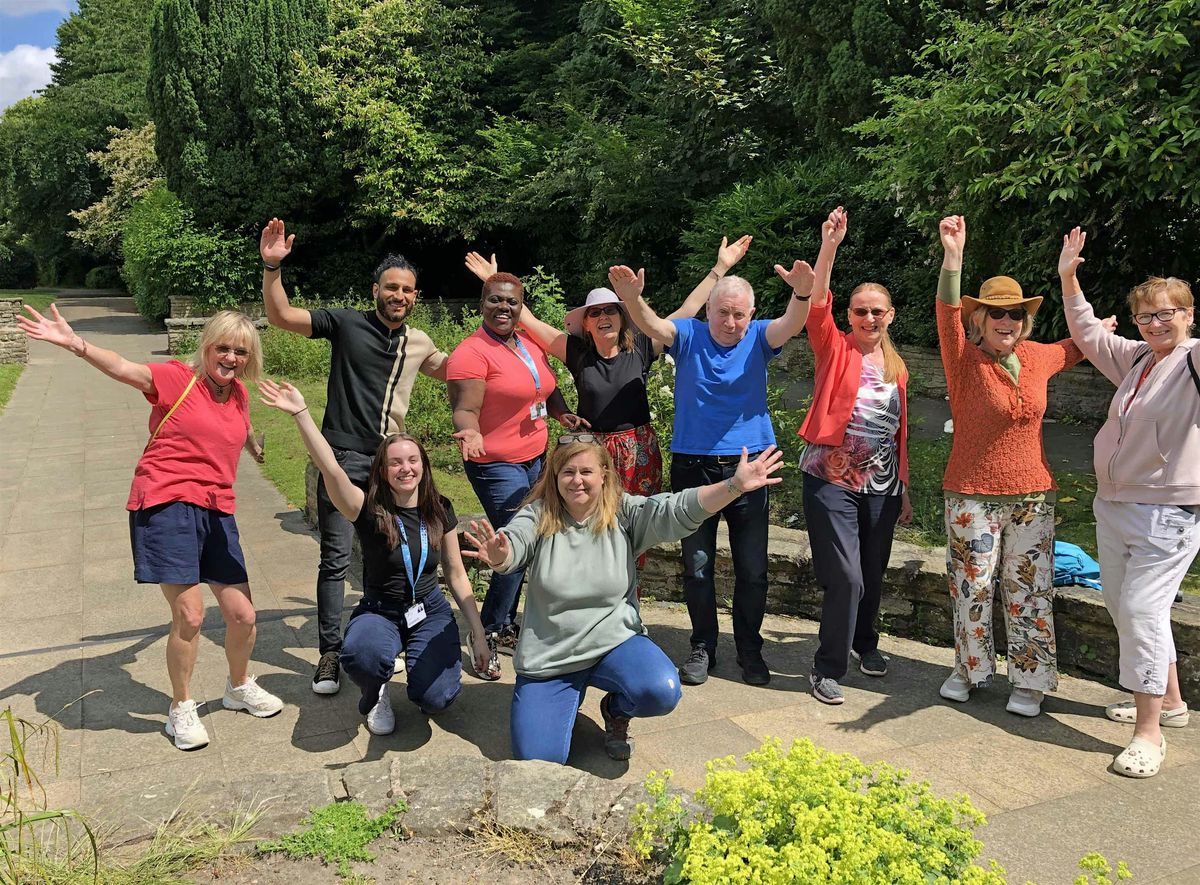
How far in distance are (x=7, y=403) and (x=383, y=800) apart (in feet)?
44.6

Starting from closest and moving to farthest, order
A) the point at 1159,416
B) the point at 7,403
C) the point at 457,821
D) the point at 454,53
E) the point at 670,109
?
the point at 457,821 < the point at 1159,416 < the point at 7,403 < the point at 670,109 < the point at 454,53

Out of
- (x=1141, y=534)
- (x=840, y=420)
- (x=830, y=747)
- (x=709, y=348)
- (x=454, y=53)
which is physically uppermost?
(x=454, y=53)

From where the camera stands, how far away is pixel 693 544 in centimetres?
421

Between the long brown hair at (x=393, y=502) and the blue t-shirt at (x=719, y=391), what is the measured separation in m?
1.11

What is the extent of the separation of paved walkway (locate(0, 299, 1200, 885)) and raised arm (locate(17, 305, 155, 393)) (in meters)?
1.45

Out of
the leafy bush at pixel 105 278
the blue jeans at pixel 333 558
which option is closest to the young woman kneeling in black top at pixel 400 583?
the blue jeans at pixel 333 558

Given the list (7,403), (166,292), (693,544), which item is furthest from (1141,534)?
(166,292)

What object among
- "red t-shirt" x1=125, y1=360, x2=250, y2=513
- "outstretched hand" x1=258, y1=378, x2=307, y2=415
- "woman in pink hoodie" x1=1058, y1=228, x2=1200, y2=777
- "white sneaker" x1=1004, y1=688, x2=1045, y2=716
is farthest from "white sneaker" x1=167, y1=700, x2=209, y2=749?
"woman in pink hoodie" x1=1058, y1=228, x2=1200, y2=777

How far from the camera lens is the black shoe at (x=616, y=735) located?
137 inches

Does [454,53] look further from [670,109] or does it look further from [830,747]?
[830,747]

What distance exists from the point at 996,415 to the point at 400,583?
101 inches

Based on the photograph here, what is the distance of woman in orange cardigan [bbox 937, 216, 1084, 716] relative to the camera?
150 inches

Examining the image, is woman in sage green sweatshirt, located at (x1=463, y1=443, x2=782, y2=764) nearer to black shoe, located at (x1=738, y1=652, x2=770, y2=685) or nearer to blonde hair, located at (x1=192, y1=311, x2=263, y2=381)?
black shoe, located at (x1=738, y1=652, x2=770, y2=685)

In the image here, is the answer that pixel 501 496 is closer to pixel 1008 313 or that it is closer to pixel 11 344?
pixel 1008 313
